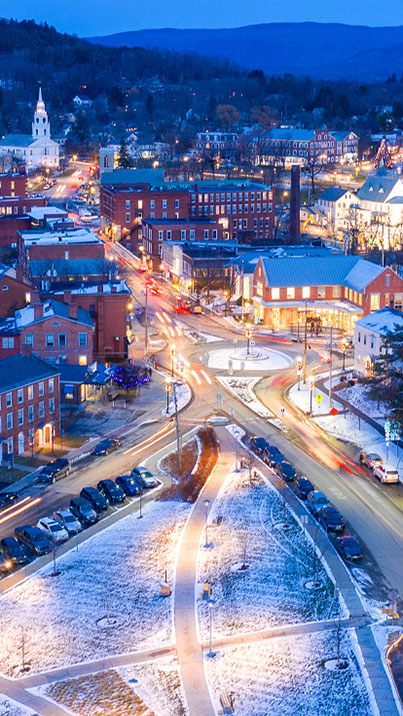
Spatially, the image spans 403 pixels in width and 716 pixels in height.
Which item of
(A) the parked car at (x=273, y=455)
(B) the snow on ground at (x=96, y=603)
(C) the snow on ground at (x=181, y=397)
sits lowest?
(B) the snow on ground at (x=96, y=603)

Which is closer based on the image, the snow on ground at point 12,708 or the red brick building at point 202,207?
the snow on ground at point 12,708

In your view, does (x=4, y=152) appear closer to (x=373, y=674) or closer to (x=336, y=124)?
(x=336, y=124)

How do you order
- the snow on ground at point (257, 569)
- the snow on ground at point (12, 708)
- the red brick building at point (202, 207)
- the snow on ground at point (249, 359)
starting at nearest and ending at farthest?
the snow on ground at point (12, 708), the snow on ground at point (257, 569), the snow on ground at point (249, 359), the red brick building at point (202, 207)

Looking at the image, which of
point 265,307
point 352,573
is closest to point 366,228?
point 265,307

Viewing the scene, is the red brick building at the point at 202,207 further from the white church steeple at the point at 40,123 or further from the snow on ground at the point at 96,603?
the snow on ground at the point at 96,603

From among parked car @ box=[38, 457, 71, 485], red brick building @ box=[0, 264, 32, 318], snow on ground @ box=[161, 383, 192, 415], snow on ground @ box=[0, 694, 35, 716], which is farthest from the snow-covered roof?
snow on ground @ box=[0, 694, 35, 716]

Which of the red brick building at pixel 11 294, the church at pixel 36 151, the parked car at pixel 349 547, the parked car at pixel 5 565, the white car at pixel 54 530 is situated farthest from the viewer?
the church at pixel 36 151

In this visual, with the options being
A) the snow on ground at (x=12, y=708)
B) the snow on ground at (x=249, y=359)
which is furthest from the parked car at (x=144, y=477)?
the snow on ground at (x=249, y=359)
